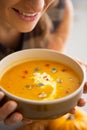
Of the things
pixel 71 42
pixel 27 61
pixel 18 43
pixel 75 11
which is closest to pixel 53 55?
pixel 27 61

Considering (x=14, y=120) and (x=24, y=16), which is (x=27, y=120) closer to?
(x=14, y=120)

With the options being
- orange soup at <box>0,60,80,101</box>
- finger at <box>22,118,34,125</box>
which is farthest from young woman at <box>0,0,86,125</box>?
finger at <box>22,118,34,125</box>

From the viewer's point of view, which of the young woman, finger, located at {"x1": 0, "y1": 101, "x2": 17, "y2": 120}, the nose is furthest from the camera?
the young woman

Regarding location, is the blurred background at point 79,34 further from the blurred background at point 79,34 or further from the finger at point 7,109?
the finger at point 7,109

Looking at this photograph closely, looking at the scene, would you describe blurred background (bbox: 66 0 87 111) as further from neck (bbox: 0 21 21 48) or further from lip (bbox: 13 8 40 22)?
lip (bbox: 13 8 40 22)

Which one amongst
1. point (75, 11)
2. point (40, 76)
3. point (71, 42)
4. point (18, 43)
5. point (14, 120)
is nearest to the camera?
point (14, 120)

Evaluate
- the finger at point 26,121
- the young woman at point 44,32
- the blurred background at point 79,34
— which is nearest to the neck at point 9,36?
the young woman at point 44,32

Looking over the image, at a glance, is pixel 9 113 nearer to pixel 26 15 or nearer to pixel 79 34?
pixel 26 15
